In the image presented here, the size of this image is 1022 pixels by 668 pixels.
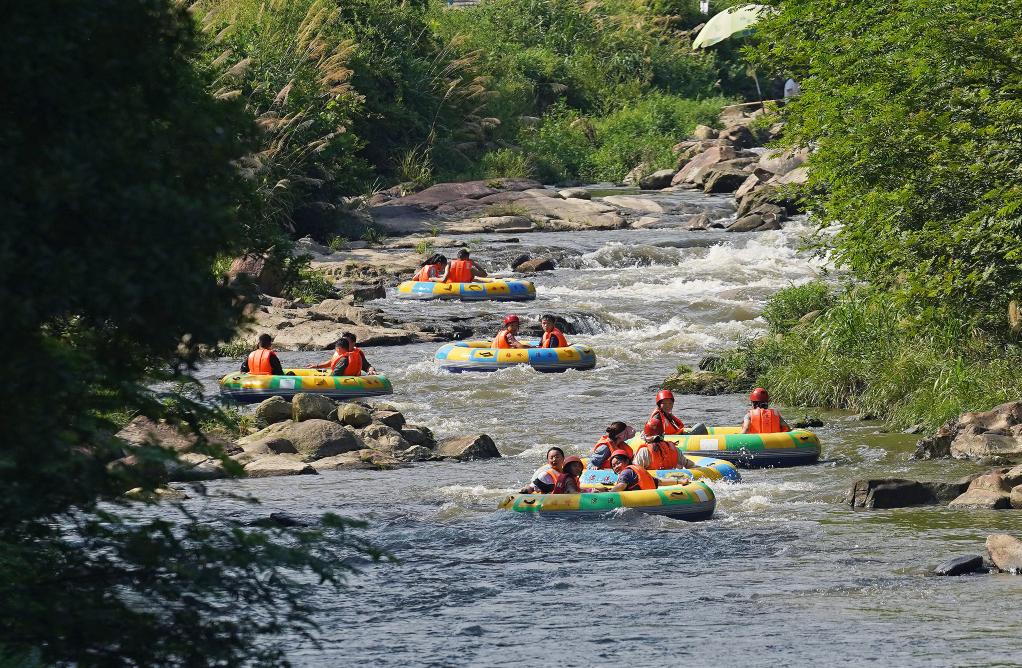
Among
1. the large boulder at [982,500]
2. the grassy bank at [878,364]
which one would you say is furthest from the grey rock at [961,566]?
the grassy bank at [878,364]

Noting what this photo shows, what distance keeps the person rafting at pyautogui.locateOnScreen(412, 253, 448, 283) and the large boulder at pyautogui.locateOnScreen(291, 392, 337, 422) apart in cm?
1082

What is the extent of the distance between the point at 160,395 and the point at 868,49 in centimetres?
1291

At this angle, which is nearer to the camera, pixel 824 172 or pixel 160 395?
pixel 160 395

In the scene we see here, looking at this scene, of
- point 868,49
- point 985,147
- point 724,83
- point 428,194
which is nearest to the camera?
point 985,147

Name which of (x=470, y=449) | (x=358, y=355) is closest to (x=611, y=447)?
(x=470, y=449)

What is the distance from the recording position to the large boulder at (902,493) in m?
12.9

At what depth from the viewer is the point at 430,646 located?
353 inches

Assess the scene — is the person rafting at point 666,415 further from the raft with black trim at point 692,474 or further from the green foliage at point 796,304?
the green foliage at point 796,304

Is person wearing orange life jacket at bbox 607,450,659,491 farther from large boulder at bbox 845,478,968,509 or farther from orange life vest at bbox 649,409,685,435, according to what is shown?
orange life vest at bbox 649,409,685,435

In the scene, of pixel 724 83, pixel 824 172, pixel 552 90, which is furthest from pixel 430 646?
pixel 724 83

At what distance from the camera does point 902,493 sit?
12.9 metres

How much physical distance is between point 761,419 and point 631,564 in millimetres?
4617

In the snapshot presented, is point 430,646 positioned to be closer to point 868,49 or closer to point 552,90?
point 868,49

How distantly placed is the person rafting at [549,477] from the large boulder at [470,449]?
287 cm
